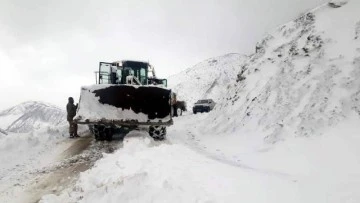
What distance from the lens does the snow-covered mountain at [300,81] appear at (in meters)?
11.6

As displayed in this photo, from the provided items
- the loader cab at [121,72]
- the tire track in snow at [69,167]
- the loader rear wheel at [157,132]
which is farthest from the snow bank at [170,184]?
the loader cab at [121,72]

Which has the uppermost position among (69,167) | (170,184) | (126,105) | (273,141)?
(126,105)

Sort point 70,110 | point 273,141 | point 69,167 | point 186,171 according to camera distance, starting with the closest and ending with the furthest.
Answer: point 186,171, point 69,167, point 273,141, point 70,110

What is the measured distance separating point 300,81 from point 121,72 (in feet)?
25.9

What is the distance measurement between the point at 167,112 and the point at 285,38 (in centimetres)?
712

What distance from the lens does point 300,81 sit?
13.6m

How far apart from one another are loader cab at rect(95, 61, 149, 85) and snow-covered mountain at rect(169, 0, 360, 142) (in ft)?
12.5

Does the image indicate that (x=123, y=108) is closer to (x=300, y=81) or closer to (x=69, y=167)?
(x=69, y=167)

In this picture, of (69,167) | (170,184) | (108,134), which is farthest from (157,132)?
(170,184)

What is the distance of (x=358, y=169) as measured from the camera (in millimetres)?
8289

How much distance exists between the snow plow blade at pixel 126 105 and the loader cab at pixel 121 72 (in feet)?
7.52

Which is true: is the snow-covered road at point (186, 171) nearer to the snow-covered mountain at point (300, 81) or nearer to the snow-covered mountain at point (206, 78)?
the snow-covered mountain at point (300, 81)

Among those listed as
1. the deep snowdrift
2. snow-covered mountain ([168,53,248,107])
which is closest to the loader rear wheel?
the deep snowdrift

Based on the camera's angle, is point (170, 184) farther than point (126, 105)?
No
